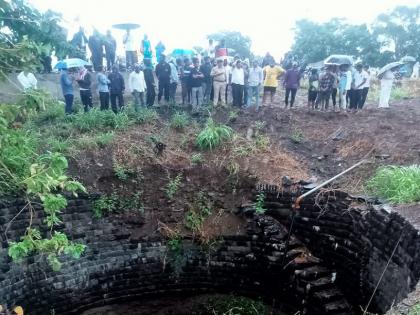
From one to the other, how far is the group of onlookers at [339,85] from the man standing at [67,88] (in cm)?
662

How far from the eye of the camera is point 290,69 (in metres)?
11.0

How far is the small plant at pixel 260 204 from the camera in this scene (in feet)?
25.7

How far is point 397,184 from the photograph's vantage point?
6535 mm

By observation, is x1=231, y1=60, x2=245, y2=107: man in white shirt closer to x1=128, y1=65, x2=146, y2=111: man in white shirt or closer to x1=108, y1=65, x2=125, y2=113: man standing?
x1=128, y1=65, x2=146, y2=111: man in white shirt

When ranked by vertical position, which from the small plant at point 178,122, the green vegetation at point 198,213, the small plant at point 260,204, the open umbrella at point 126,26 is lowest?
the green vegetation at point 198,213

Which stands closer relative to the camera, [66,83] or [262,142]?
[262,142]

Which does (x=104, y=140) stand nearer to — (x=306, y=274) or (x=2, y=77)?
(x=2, y=77)

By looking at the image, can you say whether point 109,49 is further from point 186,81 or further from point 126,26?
point 186,81

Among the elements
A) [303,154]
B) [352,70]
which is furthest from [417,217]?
[352,70]

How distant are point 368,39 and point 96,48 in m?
14.0

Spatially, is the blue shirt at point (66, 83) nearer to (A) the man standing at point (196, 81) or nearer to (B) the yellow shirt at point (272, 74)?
(A) the man standing at point (196, 81)

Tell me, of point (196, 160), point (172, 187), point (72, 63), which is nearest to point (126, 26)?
point (72, 63)

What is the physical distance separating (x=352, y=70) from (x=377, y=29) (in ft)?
37.1

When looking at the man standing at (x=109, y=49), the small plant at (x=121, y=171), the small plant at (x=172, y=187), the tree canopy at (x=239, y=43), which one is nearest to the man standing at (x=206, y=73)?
the man standing at (x=109, y=49)
